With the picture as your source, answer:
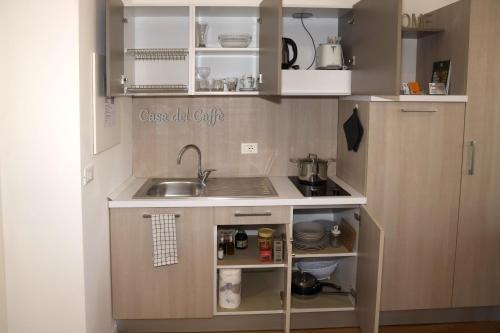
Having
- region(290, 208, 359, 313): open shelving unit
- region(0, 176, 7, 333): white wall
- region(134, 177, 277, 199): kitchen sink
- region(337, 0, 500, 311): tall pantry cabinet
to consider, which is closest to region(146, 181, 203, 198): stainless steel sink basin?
region(134, 177, 277, 199): kitchen sink

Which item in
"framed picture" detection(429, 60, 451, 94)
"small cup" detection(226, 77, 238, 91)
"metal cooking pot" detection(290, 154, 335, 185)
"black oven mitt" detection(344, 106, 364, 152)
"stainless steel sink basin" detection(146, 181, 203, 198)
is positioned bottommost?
"stainless steel sink basin" detection(146, 181, 203, 198)

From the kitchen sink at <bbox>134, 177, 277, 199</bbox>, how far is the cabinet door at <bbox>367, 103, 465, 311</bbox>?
2.20 ft

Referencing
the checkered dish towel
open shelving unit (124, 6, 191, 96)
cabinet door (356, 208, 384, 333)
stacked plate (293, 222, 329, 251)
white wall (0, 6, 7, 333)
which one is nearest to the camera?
white wall (0, 6, 7, 333)

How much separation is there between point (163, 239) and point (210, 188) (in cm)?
53

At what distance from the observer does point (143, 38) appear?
10.1 ft

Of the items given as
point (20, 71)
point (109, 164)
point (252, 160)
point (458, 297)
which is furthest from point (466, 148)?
point (20, 71)

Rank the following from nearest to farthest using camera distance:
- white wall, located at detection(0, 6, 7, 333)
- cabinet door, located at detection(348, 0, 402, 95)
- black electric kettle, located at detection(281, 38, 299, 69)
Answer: white wall, located at detection(0, 6, 7, 333), cabinet door, located at detection(348, 0, 402, 95), black electric kettle, located at detection(281, 38, 299, 69)

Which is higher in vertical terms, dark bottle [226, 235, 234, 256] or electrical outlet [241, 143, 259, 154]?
electrical outlet [241, 143, 259, 154]

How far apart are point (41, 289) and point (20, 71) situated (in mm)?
937

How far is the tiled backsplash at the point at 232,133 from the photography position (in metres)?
3.22

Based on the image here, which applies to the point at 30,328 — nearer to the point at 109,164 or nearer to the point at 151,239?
the point at 151,239

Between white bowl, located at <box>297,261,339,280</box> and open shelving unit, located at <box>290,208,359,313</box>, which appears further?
white bowl, located at <box>297,261,339,280</box>

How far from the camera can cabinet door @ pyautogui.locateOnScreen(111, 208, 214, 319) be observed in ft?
8.46

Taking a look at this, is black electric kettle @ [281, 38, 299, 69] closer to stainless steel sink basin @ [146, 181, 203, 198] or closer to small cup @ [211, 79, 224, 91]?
small cup @ [211, 79, 224, 91]
